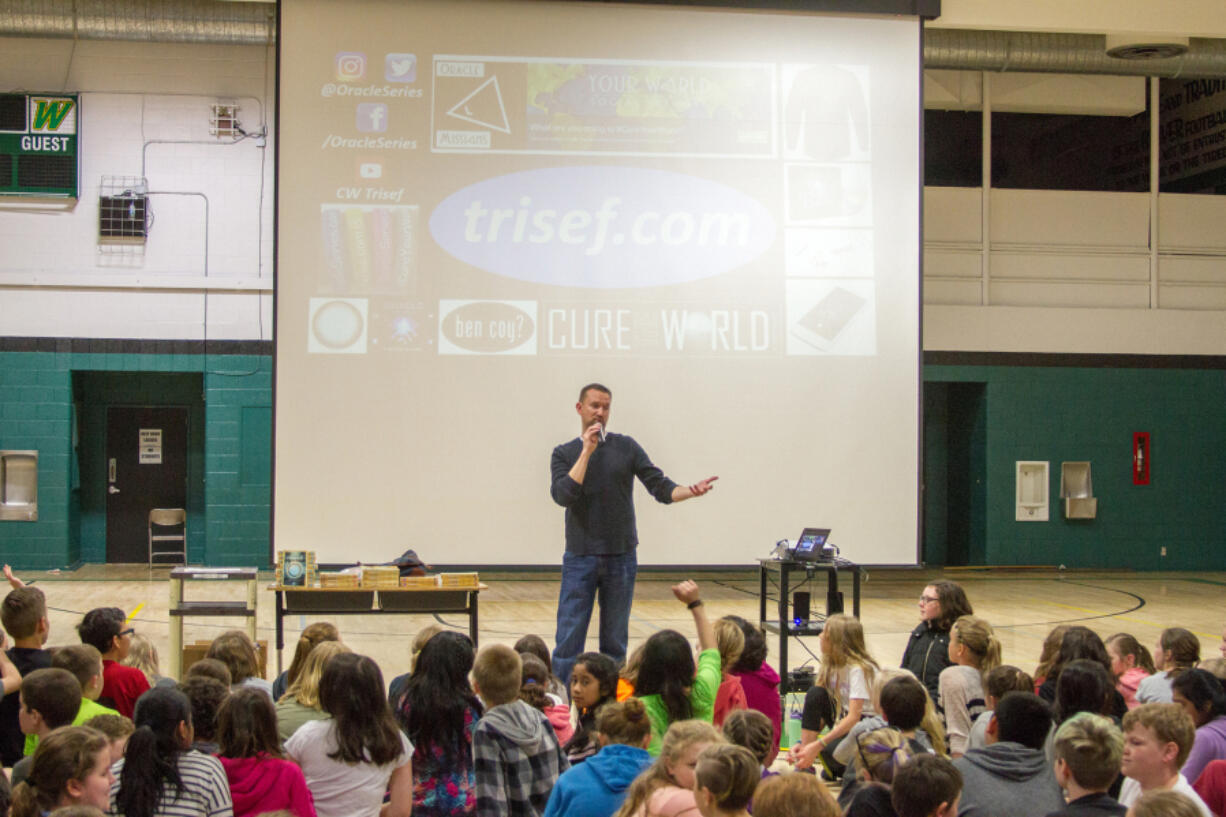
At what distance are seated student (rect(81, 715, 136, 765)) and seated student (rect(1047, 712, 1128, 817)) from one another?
2.11m

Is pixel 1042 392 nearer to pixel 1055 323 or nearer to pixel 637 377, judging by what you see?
pixel 1055 323

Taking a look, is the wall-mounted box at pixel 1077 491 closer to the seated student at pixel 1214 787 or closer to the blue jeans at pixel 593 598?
the blue jeans at pixel 593 598

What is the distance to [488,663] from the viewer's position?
9.36ft

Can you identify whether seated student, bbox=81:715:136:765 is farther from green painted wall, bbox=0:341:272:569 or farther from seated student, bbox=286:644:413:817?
green painted wall, bbox=0:341:272:569

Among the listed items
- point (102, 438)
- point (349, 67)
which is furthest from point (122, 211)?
point (349, 67)

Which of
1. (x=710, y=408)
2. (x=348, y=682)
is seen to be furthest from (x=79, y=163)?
(x=348, y=682)

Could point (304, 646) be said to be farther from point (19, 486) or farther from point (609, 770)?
point (19, 486)

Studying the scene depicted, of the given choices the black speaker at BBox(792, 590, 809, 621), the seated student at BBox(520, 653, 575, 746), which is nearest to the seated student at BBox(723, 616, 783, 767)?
the seated student at BBox(520, 653, 575, 746)

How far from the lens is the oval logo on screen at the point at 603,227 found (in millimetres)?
7379

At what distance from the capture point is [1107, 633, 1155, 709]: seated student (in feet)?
12.9

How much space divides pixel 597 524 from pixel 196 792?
9.58 ft

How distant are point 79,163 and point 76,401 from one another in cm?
229

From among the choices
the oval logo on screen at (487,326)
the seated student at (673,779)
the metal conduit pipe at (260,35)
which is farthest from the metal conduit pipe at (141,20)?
the seated student at (673,779)

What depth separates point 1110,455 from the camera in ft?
39.3
